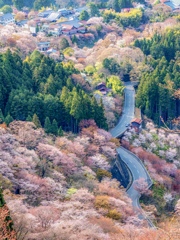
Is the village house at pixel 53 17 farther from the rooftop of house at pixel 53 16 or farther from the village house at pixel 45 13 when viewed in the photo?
the village house at pixel 45 13

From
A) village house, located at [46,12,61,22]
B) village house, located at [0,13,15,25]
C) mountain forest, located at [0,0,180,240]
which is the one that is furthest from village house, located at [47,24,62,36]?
village house, located at [0,13,15,25]

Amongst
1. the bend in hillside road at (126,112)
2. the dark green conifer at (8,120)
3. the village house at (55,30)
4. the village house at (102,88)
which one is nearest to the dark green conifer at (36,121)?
the dark green conifer at (8,120)

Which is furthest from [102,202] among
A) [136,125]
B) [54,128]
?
[136,125]

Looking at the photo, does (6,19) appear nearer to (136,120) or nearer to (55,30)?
(55,30)

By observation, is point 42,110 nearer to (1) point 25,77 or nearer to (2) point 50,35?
(1) point 25,77

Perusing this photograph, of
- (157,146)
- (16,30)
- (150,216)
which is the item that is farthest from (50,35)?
(150,216)

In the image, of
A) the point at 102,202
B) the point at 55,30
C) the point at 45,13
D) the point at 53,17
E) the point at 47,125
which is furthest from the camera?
the point at 45,13
